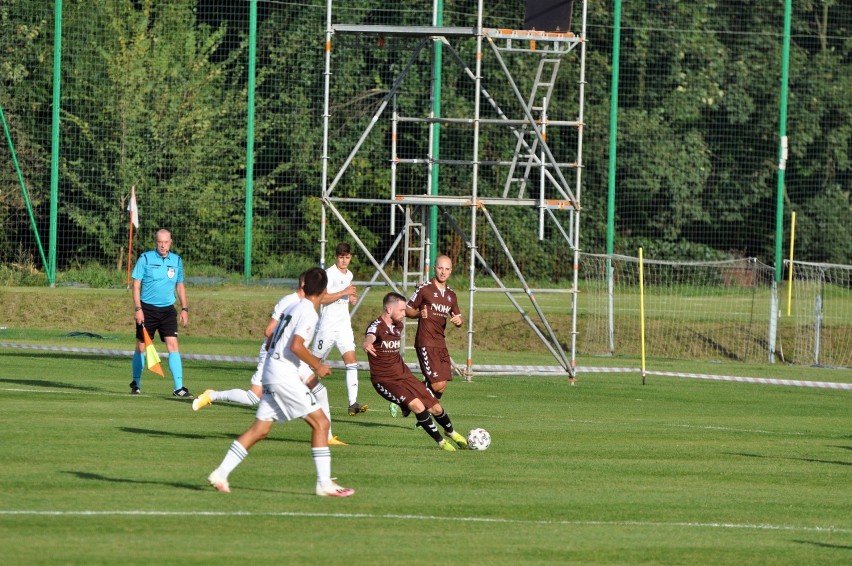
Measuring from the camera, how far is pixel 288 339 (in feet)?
37.1

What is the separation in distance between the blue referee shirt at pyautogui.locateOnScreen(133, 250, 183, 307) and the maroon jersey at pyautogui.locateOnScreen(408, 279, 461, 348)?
3284 mm

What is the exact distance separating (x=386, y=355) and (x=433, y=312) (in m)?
2.51

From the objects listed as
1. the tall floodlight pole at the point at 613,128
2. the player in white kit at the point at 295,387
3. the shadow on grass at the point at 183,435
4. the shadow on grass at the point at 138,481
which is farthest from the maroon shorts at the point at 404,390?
the tall floodlight pole at the point at 613,128

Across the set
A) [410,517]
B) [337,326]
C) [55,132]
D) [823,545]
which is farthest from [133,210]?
[823,545]

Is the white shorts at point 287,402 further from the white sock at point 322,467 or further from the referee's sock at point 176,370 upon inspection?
the referee's sock at point 176,370

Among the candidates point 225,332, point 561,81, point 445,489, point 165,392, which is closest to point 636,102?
point 561,81

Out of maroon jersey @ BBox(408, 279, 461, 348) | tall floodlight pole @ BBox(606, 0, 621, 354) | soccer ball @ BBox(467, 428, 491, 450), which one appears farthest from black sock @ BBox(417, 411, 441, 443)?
tall floodlight pole @ BBox(606, 0, 621, 354)

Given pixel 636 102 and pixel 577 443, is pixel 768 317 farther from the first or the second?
pixel 577 443

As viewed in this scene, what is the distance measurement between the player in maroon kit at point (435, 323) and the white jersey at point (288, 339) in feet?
19.4

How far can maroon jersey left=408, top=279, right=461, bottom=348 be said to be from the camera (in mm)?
17812

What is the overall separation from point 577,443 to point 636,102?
24.6m

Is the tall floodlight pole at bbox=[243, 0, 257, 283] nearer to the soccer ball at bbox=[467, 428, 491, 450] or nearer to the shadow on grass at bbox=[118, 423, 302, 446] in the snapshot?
the shadow on grass at bbox=[118, 423, 302, 446]

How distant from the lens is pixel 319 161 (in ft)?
120

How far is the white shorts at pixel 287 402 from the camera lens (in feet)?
36.9
